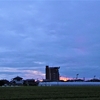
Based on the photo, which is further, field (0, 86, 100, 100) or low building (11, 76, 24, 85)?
low building (11, 76, 24, 85)

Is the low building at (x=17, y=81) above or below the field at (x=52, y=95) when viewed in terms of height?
above

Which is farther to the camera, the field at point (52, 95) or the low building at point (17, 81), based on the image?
the low building at point (17, 81)

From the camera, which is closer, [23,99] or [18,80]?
[23,99]

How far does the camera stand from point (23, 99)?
91.9 ft

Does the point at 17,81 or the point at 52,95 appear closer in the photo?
the point at 52,95

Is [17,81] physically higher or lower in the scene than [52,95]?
higher

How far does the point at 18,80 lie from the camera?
191000mm

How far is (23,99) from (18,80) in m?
165

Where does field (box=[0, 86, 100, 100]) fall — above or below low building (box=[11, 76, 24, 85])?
below
